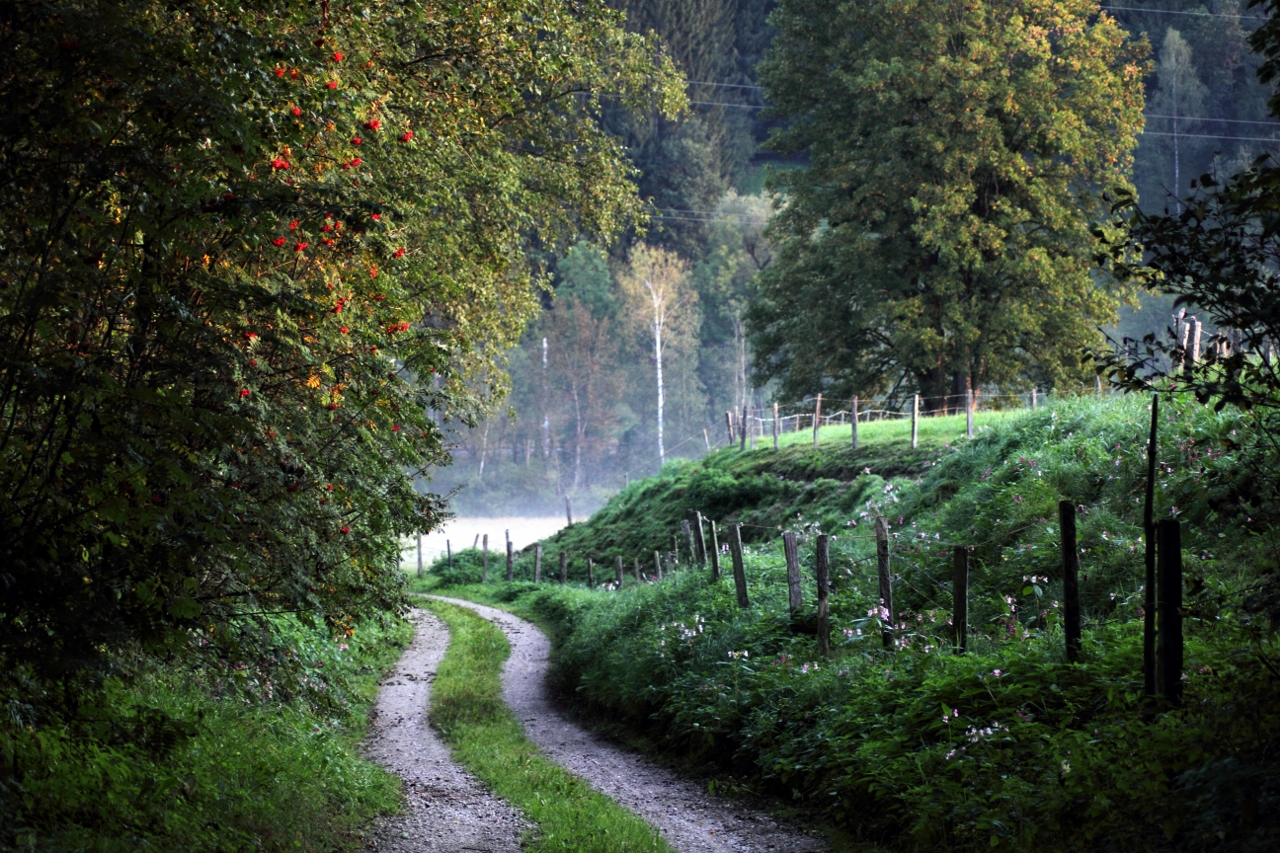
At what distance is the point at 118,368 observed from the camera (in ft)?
20.6

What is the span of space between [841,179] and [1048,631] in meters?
24.9

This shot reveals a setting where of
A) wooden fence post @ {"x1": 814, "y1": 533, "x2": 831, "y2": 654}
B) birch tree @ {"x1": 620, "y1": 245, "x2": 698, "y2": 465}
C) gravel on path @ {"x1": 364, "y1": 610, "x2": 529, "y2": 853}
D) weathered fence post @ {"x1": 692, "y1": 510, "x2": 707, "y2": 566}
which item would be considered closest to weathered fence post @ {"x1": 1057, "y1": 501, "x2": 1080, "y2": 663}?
wooden fence post @ {"x1": 814, "y1": 533, "x2": 831, "y2": 654}

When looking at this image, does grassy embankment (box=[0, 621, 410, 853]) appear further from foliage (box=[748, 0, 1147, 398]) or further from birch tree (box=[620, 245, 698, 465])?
birch tree (box=[620, 245, 698, 465])

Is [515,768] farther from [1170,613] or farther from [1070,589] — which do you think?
[1170,613]

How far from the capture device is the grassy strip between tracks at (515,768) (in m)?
8.21

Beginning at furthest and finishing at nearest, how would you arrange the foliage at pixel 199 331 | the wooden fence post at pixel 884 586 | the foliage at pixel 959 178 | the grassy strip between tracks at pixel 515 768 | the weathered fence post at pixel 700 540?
the foliage at pixel 959 178 < the weathered fence post at pixel 700 540 < the wooden fence post at pixel 884 586 < the grassy strip between tracks at pixel 515 768 < the foliage at pixel 199 331

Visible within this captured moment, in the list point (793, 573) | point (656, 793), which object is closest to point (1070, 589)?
point (656, 793)

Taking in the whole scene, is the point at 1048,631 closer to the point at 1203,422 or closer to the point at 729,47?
the point at 1203,422

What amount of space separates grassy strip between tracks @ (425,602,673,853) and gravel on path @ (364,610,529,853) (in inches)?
7.5

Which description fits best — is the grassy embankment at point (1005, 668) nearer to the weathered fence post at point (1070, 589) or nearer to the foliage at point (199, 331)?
the weathered fence post at point (1070, 589)

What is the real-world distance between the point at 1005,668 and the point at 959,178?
79.8ft

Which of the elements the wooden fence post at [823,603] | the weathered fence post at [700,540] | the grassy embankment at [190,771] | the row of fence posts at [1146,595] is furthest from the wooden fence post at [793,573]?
the grassy embankment at [190,771]

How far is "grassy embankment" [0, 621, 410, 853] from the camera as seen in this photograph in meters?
5.43

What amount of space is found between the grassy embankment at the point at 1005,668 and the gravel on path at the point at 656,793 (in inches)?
16.4
